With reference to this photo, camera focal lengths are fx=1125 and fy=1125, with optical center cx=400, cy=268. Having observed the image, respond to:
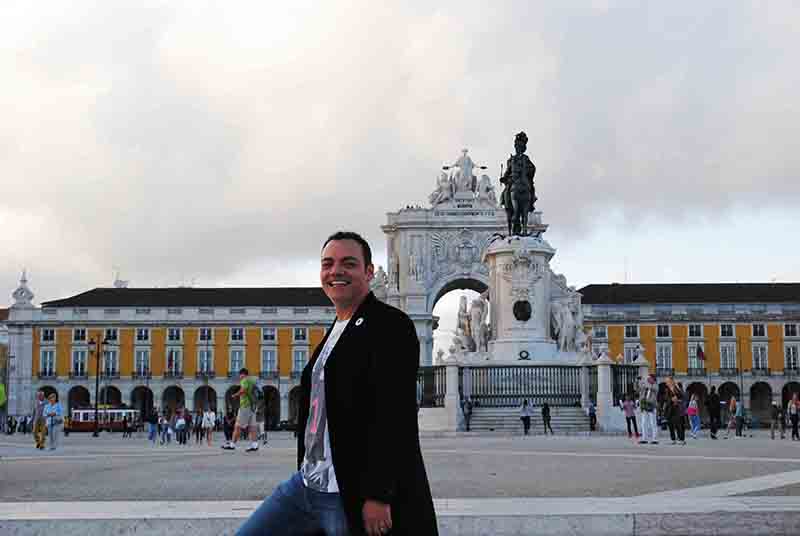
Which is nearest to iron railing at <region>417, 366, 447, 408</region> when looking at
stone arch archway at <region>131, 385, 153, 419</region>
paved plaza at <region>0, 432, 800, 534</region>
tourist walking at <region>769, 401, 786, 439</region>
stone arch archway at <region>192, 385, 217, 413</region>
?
tourist walking at <region>769, 401, 786, 439</region>

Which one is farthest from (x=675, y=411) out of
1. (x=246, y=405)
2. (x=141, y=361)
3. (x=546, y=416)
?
(x=141, y=361)

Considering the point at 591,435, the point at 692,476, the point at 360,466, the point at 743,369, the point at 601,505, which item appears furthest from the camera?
the point at 743,369

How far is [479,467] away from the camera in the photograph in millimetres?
13156

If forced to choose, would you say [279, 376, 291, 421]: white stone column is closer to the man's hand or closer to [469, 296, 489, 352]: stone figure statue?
[469, 296, 489, 352]: stone figure statue

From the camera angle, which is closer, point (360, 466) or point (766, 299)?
point (360, 466)

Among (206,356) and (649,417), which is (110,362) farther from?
(649,417)

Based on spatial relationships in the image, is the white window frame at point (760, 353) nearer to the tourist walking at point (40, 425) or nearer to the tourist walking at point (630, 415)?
the tourist walking at point (630, 415)

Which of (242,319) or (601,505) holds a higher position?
(242,319)

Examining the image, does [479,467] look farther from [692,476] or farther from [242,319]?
[242,319]

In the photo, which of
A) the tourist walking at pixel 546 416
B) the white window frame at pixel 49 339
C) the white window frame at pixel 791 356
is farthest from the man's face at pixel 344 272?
the white window frame at pixel 49 339

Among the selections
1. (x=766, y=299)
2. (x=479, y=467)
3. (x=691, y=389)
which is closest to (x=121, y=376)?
(x=691, y=389)

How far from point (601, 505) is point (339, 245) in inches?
175

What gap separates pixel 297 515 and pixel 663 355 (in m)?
88.7

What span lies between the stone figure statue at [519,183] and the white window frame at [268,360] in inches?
2621
